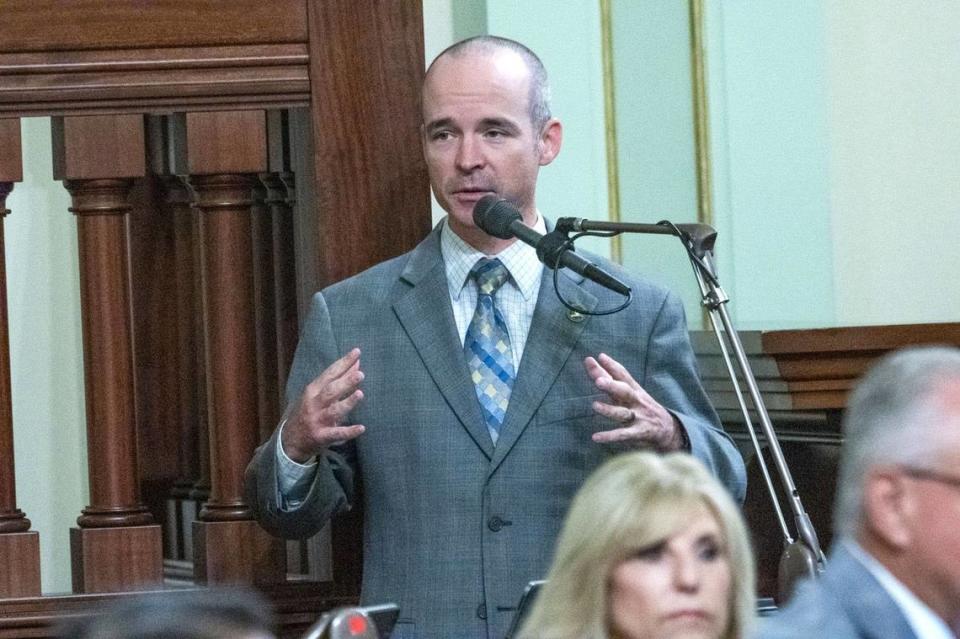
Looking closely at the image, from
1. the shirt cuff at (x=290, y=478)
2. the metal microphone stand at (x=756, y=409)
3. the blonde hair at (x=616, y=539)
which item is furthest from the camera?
the shirt cuff at (x=290, y=478)

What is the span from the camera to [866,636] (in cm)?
203

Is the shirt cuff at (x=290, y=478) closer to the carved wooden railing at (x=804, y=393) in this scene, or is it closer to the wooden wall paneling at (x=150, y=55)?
the wooden wall paneling at (x=150, y=55)

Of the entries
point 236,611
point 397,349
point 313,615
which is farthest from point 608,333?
point 236,611

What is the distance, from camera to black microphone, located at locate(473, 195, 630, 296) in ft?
10.8

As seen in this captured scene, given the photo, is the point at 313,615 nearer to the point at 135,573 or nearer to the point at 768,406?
the point at 135,573

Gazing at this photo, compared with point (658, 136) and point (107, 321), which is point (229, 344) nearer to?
point (107, 321)

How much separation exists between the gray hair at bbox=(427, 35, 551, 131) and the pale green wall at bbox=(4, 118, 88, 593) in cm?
244

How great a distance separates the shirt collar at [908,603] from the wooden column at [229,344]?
1.95 meters

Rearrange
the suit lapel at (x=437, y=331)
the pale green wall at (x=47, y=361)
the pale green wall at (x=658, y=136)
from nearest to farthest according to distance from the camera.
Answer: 1. the suit lapel at (x=437, y=331)
2. the pale green wall at (x=658, y=136)
3. the pale green wall at (x=47, y=361)

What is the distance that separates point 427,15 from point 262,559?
1.15 meters

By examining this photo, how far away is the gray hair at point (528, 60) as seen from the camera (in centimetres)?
373

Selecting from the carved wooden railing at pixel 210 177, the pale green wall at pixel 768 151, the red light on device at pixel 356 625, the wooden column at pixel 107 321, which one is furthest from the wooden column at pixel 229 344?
the red light on device at pixel 356 625

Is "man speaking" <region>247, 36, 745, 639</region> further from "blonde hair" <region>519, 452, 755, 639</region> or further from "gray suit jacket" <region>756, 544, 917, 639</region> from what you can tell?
"gray suit jacket" <region>756, 544, 917, 639</region>

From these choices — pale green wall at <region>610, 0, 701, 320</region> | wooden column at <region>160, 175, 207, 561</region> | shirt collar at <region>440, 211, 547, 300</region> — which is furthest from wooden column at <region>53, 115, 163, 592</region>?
pale green wall at <region>610, 0, 701, 320</region>
